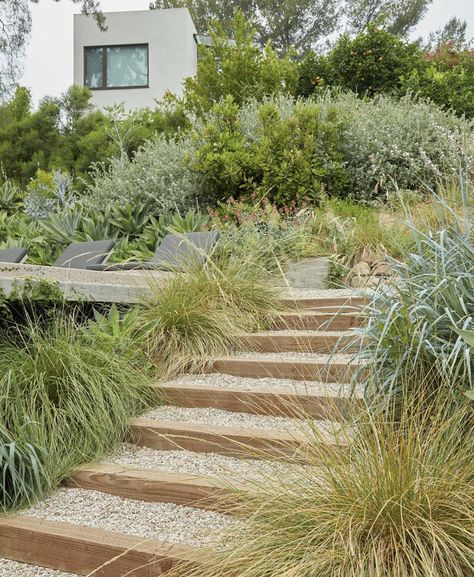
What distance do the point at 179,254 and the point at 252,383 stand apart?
5.72ft

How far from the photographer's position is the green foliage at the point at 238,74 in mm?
10148

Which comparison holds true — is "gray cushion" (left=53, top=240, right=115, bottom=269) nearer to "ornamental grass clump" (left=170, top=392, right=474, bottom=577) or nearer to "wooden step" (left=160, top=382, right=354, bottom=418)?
"wooden step" (left=160, top=382, right=354, bottom=418)

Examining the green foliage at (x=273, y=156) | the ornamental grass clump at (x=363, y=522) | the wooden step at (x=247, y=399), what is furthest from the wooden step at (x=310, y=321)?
the green foliage at (x=273, y=156)

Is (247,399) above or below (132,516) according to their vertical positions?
above

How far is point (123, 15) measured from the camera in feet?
55.0

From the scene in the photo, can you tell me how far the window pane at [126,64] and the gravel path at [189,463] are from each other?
15301mm

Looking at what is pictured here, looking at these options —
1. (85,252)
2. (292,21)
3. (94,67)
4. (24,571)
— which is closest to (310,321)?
(24,571)

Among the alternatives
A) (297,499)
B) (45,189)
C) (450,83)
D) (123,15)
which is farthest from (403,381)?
(123,15)

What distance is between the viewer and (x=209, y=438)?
301 centimetres

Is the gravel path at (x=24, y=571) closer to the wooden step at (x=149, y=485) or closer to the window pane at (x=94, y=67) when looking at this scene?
the wooden step at (x=149, y=485)

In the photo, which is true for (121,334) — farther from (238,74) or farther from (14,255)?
(238,74)

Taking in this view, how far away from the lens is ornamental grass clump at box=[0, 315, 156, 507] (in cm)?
279

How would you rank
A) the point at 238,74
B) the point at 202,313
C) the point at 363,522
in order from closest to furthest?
1. the point at 363,522
2. the point at 202,313
3. the point at 238,74

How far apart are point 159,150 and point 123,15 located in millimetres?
10096
